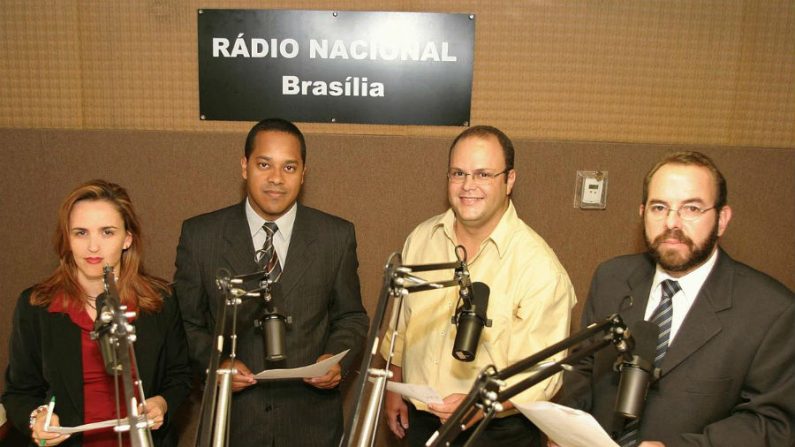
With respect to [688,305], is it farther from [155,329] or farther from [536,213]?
[155,329]

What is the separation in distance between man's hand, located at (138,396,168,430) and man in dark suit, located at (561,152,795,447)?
55.0 inches

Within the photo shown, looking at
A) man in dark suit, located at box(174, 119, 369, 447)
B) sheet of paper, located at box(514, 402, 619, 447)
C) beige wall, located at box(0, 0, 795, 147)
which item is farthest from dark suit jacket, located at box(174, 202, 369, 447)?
sheet of paper, located at box(514, 402, 619, 447)

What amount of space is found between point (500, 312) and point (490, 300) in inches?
2.2

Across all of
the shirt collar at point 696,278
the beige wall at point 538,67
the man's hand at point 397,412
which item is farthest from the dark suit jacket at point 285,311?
the shirt collar at point 696,278

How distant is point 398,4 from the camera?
329cm

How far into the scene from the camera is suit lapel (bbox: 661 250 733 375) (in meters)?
1.97

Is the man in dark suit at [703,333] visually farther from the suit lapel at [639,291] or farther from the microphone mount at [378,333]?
the microphone mount at [378,333]

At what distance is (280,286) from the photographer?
2.59 metres

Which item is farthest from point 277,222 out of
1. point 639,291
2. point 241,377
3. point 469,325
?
point 639,291

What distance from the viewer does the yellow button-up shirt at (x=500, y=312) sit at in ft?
7.81

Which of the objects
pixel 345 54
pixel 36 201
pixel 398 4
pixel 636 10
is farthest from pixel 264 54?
pixel 636 10

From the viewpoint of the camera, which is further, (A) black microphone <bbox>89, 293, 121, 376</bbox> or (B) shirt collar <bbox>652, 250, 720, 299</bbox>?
(B) shirt collar <bbox>652, 250, 720, 299</bbox>

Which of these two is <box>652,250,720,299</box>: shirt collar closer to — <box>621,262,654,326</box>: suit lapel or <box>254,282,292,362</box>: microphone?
<box>621,262,654,326</box>: suit lapel

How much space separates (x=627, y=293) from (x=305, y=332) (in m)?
1.22
